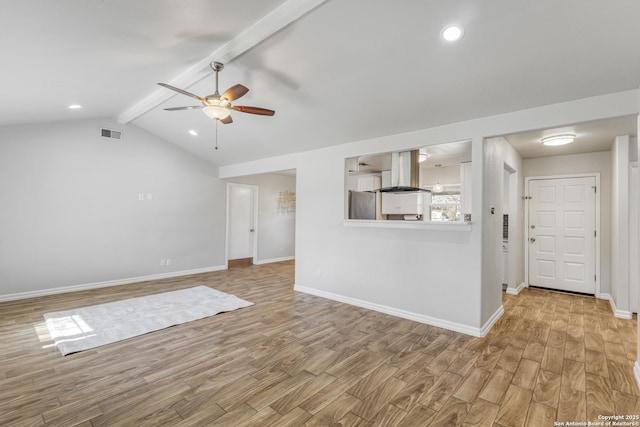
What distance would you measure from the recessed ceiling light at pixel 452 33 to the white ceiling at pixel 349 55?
2.2 inches

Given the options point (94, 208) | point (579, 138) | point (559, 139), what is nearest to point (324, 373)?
point (559, 139)

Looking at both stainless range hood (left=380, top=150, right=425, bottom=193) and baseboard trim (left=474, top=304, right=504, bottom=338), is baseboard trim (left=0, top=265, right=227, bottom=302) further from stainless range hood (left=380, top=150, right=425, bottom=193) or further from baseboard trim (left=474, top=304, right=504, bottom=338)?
baseboard trim (left=474, top=304, right=504, bottom=338)

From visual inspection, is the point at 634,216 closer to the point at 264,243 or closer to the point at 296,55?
the point at 296,55

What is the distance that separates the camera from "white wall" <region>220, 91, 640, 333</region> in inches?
124

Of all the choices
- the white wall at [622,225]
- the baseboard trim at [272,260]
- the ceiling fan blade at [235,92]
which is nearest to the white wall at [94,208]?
the baseboard trim at [272,260]

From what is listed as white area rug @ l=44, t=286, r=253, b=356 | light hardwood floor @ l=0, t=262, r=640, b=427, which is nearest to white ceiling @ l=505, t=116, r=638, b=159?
light hardwood floor @ l=0, t=262, r=640, b=427

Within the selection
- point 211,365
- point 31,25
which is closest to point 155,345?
point 211,365

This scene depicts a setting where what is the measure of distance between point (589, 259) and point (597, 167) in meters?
1.62

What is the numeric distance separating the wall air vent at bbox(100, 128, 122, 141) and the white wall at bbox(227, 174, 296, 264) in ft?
9.24

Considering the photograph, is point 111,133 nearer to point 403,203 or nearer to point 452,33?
point 403,203

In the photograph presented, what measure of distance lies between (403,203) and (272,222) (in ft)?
13.7

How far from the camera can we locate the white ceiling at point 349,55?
2141mm

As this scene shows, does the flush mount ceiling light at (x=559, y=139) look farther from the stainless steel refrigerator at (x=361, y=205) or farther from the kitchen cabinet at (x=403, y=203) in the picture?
the stainless steel refrigerator at (x=361, y=205)

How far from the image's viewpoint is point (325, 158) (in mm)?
4941
